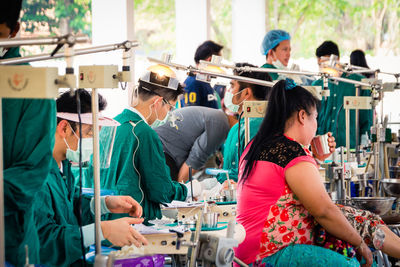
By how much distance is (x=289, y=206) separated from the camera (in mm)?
2529

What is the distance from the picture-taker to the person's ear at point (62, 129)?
2400mm

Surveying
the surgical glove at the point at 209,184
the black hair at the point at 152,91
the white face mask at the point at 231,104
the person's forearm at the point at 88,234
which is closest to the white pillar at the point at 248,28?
the white face mask at the point at 231,104

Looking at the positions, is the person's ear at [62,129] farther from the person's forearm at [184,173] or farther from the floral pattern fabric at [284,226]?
the person's forearm at [184,173]

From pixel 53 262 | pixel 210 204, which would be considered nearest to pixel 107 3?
pixel 210 204

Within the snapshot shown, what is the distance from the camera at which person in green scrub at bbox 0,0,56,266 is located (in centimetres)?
170

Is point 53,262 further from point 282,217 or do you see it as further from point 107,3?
point 107,3

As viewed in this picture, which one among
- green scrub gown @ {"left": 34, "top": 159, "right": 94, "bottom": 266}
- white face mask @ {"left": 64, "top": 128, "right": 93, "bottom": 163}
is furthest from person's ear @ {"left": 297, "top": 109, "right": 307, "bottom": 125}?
green scrub gown @ {"left": 34, "top": 159, "right": 94, "bottom": 266}

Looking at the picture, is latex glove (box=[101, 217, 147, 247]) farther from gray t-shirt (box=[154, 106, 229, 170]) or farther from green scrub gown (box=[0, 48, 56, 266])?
gray t-shirt (box=[154, 106, 229, 170])

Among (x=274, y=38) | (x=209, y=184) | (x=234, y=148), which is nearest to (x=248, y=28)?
(x=274, y=38)

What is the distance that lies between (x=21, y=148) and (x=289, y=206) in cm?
121

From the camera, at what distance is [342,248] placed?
8.41 feet

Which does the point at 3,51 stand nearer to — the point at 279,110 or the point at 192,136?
the point at 279,110

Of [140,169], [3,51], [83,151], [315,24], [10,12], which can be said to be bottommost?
[140,169]

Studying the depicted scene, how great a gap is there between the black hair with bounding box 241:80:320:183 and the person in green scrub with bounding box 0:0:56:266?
110 centimetres
